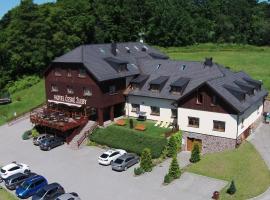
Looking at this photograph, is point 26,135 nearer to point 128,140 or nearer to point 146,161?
point 128,140

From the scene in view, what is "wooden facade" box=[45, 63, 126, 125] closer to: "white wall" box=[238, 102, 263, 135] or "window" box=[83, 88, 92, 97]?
"window" box=[83, 88, 92, 97]

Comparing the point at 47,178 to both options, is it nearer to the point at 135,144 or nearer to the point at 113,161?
the point at 113,161

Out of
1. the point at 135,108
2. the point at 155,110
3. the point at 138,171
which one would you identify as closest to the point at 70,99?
the point at 135,108

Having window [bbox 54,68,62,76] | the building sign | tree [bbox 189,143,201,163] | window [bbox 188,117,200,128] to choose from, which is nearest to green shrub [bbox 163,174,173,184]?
tree [bbox 189,143,201,163]

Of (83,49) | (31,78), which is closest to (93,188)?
(83,49)

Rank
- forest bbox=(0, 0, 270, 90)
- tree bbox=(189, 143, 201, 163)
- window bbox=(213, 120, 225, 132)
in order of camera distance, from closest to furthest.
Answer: tree bbox=(189, 143, 201, 163) < window bbox=(213, 120, 225, 132) < forest bbox=(0, 0, 270, 90)

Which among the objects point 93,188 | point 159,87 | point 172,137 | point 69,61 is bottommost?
point 93,188

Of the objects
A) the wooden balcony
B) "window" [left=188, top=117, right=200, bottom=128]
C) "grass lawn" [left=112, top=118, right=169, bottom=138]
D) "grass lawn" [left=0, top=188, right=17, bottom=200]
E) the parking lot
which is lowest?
"grass lawn" [left=0, top=188, right=17, bottom=200]
